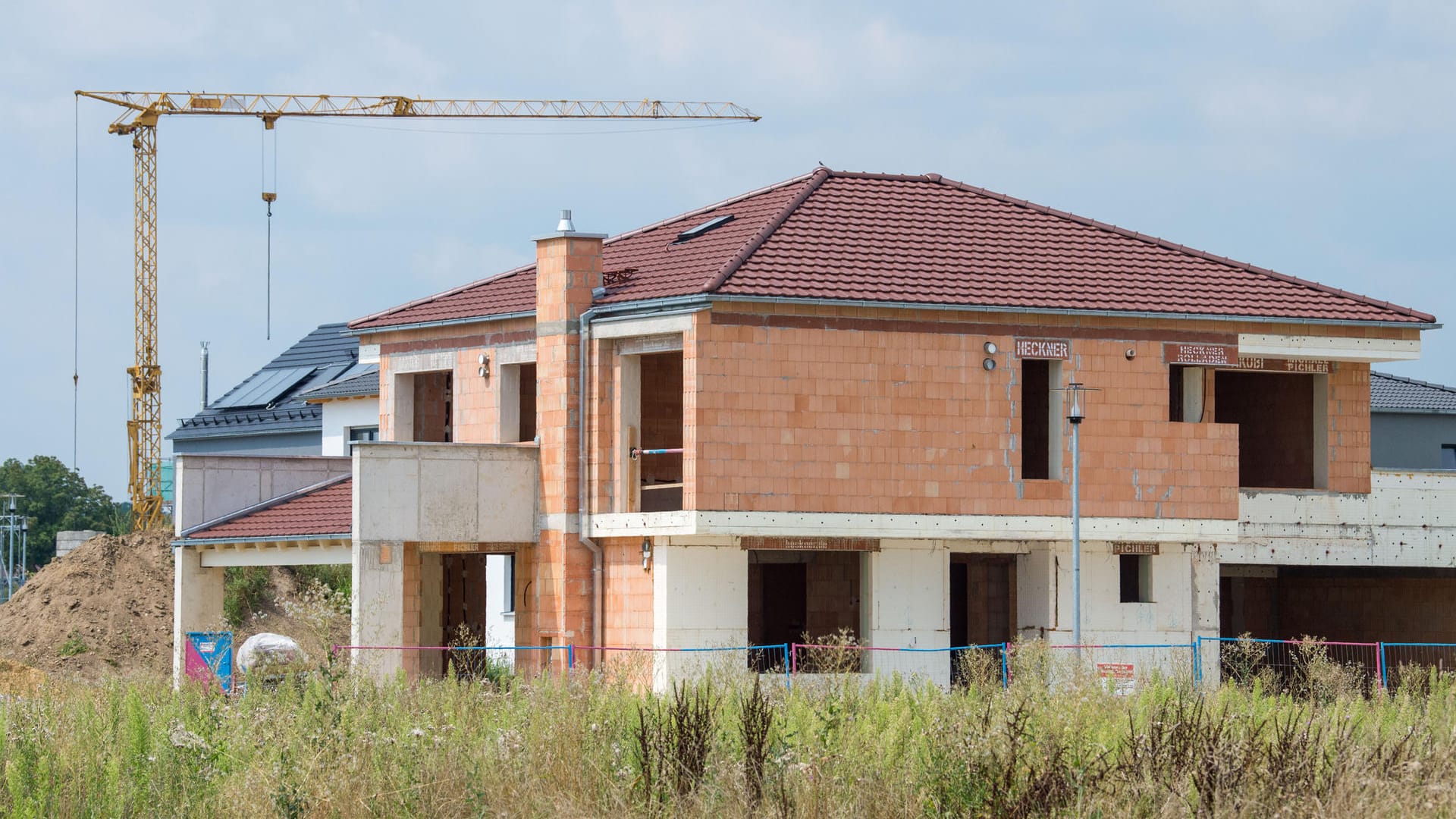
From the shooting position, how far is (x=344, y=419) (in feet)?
209

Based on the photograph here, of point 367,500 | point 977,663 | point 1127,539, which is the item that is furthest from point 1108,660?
point 367,500

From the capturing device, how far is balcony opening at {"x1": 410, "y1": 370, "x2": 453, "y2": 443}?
4003 cm

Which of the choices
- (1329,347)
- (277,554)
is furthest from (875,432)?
(277,554)

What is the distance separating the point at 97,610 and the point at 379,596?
984 inches

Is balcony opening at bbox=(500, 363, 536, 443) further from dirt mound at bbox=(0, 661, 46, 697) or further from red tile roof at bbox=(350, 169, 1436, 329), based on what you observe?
dirt mound at bbox=(0, 661, 46, 697)

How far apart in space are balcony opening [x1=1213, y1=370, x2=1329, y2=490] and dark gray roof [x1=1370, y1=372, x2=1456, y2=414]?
22616 mm

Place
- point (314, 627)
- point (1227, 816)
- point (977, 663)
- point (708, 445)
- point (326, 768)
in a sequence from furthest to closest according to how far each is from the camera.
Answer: point (708, 445) < point (977, 663) < point (314, 627) < point (326, 768) < point (1227, 816)

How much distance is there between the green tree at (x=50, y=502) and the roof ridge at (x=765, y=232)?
85.7m

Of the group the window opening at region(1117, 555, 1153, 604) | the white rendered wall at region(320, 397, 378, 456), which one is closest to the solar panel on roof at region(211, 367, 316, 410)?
the white rendered wall at region(320, 397, 378, 456)

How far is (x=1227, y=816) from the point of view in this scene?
15617 mm

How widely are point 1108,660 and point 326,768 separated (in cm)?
1976

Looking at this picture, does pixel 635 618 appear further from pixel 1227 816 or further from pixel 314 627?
pixel 1227 816

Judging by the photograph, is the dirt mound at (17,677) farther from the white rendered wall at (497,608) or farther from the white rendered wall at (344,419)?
the white rendered wall at (344,419)

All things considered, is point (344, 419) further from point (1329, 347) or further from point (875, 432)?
point (1329, 347)
